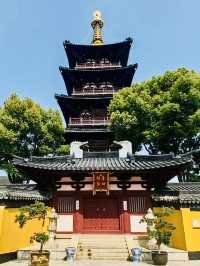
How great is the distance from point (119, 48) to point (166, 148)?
1540 cm

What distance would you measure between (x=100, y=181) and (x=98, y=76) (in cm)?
1868

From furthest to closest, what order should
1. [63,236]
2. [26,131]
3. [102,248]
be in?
[26,131] → [63,236] → [102,248]

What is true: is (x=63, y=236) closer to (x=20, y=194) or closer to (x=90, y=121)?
(x=20, y=194)

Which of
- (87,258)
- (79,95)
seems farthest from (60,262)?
(79,95)

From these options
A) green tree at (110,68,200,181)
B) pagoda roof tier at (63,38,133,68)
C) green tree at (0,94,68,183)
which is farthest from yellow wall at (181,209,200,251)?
pagoda roof tier at (63,38,133,68)

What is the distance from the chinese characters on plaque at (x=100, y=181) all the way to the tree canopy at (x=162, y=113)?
7477 millimetres

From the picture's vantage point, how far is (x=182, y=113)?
21500mm

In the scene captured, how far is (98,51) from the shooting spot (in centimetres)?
3219

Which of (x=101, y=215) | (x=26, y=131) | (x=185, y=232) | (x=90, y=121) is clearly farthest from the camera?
(x=90, y=121)

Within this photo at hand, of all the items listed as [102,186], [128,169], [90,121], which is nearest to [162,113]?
[128,169]

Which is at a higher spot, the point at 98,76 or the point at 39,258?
the point at 98,76

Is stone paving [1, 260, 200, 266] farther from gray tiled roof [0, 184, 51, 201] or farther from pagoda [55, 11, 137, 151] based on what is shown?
pagoda [55, 11, 137, 151]

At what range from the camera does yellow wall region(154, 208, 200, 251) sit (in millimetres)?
12633

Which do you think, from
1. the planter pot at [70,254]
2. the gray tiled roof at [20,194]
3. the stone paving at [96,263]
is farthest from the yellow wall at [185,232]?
the gray tiled roof at [20,194]
